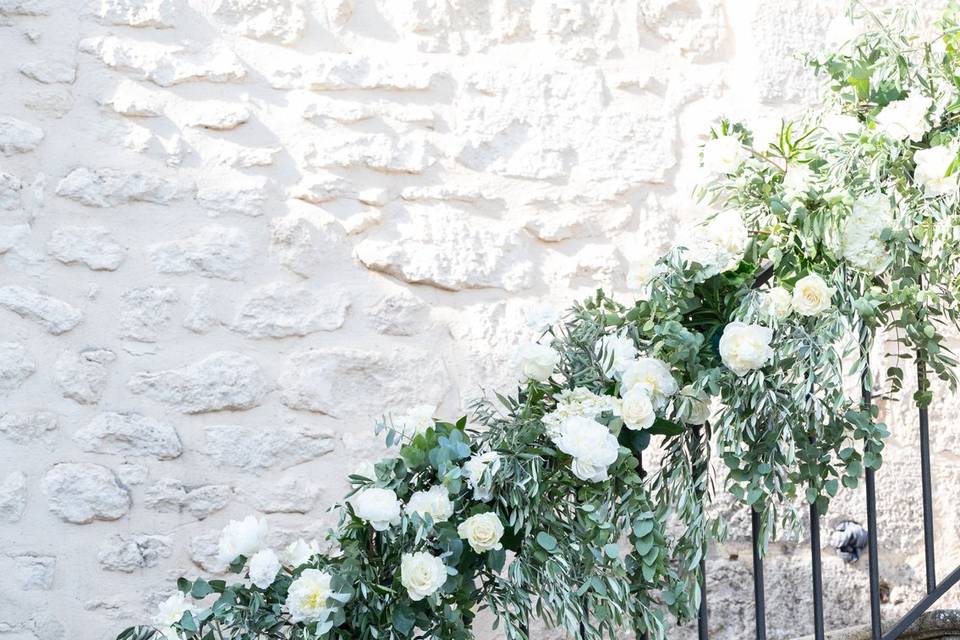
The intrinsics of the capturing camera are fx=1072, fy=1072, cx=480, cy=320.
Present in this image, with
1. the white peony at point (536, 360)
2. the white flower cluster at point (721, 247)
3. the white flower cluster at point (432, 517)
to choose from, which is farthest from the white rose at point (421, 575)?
the white flower cluster at point (721, 247)

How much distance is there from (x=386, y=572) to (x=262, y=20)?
49.8 inches

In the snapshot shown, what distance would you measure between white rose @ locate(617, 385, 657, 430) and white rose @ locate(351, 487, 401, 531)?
368 millimetres

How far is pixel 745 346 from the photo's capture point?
1587mm

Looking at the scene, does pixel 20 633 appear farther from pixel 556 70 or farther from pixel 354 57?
pixel 556 70

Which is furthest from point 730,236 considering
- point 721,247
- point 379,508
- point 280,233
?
point 280,233

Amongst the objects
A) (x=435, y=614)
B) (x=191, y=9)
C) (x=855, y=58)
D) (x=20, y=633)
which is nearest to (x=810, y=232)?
(x=855, y=58)

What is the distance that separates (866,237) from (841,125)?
0.25m

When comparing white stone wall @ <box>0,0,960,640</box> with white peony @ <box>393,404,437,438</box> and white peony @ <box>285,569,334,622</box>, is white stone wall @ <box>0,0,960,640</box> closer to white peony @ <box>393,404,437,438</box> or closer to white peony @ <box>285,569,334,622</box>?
white peony @ <box>393,404,437,438</box>

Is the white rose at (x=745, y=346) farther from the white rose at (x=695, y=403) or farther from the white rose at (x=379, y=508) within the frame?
the white rose at (x=379, y=508)

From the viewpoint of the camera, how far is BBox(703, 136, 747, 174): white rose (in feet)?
5.74

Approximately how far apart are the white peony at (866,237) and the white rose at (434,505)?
2.35 ft

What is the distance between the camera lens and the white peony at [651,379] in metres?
1.65

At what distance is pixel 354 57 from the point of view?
2.34 metres

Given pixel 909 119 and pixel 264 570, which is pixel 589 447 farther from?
pixel 909 119
